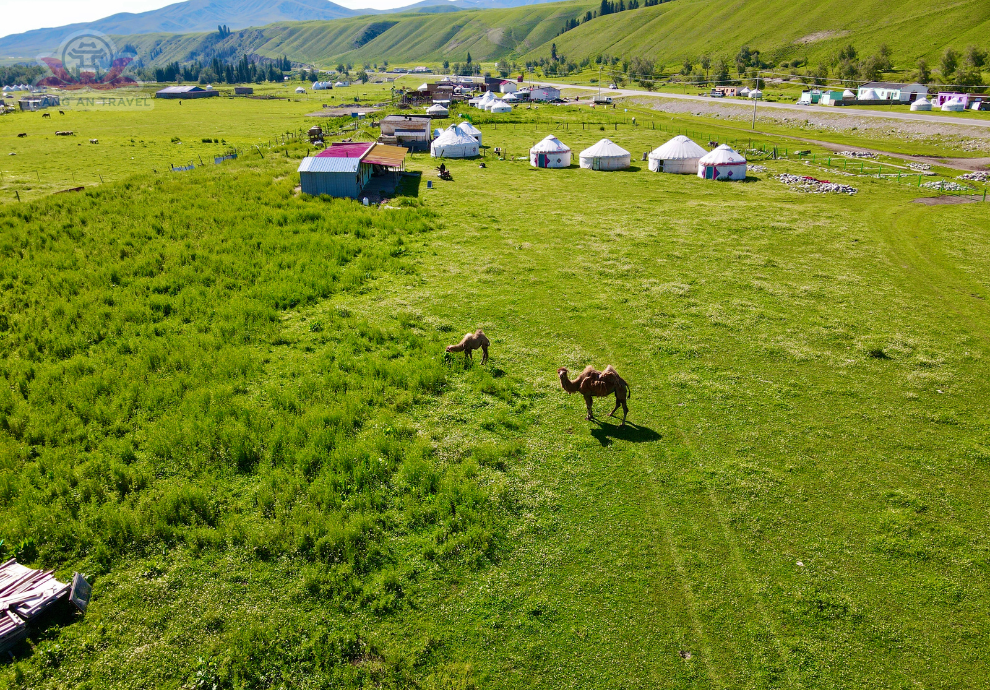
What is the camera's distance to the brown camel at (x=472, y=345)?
17453 mm

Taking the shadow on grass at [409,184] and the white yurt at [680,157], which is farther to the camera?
the white yurt at [680,157]

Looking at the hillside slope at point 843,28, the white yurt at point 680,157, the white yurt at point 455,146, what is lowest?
the white yurt at point 680,157

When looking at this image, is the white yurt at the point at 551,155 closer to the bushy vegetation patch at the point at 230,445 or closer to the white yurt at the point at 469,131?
the white yurt at the point at 469,131

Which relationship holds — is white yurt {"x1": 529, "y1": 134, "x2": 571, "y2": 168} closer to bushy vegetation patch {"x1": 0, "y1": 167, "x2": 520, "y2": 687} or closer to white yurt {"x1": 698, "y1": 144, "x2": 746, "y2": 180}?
white yurt {"x1": 698, "y1": 144, "x2": 746, "y2": 180}

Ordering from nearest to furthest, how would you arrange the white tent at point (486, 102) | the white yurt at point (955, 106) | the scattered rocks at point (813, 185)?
1. the scattered rocks at point (813, 185)
2. the white yurt at point (955, 106)
3. the white tent at point (486, 102)

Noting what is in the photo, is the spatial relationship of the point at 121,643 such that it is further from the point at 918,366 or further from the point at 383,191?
the point at 383,191

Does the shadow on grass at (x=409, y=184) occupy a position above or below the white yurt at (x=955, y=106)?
below

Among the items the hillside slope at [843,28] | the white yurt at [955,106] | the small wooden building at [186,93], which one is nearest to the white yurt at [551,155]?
the white yurt at [955,106]

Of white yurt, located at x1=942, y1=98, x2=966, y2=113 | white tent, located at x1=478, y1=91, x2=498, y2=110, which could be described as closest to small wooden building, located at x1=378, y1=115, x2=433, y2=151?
white tent, located at x1=478, y1=91, x2=498, y2=110

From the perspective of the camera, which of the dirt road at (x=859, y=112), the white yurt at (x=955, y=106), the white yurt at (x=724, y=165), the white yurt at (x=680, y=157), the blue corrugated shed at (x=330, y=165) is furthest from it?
the white yurt at (x=955, y=106)

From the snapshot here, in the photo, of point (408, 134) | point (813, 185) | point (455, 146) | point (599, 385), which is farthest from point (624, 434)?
point (408, 134)

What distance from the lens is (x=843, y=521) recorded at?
11.6m

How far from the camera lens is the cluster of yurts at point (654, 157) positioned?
47.4 m

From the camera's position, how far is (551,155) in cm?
5350
